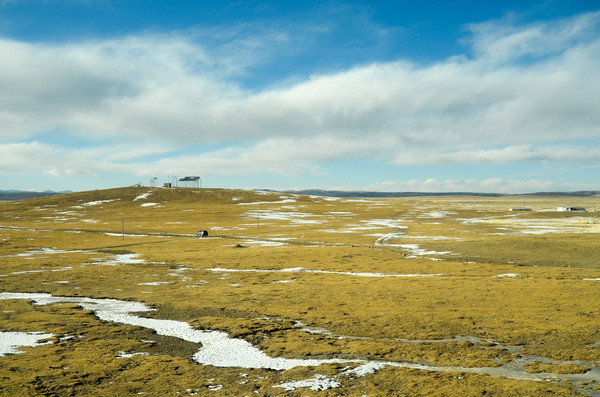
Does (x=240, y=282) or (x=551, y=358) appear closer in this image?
(x=551, y=358)

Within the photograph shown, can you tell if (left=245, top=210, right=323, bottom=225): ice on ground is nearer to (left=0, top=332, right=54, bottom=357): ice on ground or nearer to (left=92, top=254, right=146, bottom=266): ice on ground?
(left=92, top=254, right=146, bottom=266): ice on ground

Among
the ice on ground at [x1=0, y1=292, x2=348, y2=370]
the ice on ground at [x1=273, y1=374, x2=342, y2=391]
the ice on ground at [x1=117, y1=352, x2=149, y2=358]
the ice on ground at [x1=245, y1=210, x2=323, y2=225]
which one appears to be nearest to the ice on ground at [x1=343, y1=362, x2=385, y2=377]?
the ice on ground at [x1=273, y1=374, x2=342, y2=391]

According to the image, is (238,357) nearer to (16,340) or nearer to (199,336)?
(199,336)

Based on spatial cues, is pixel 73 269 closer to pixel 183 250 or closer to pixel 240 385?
pixel 183 250

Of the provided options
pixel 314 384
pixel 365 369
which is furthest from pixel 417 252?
pixel 314 384

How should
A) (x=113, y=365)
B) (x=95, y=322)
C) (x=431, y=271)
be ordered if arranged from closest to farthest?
(x=113, y=365), (x=95, y=322), (x=431, y=271)

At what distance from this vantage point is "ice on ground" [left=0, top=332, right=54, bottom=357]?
18.1 meters

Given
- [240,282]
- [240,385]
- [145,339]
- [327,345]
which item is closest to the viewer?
[240,385]

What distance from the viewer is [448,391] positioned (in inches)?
534

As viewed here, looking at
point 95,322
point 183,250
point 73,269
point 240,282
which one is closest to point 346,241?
point 183,250

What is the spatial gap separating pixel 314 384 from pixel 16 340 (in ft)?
50.9

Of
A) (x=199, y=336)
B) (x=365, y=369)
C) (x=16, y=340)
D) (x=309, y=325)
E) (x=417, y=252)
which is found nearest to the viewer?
(x=365, y=369)

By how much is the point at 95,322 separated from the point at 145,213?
464 feet

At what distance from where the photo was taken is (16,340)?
19594mm
